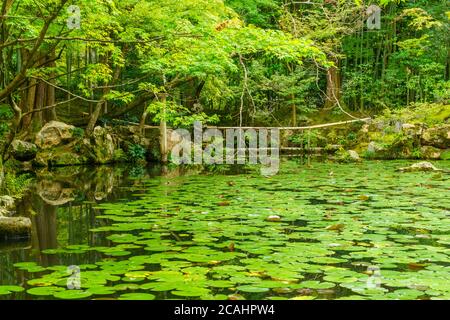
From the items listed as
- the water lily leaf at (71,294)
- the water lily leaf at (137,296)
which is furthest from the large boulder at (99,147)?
the water lily leaf at (137,296)

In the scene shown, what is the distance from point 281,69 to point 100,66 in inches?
587

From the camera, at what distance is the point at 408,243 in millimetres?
4941

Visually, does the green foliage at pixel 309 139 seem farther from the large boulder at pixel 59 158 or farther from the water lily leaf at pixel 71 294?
the water lily leaf at pixel 71 294

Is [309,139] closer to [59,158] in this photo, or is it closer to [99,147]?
[99,147]

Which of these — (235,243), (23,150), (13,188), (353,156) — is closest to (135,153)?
(23,150)

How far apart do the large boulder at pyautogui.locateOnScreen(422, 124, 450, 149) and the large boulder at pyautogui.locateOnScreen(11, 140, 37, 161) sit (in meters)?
11.4

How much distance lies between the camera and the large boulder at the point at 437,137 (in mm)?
16188

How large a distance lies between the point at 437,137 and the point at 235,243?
1310cm

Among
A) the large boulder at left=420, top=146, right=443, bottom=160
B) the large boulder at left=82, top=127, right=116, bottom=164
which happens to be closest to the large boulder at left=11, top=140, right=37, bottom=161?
the large boulder at left=82, top=127, right=116, bottom=164

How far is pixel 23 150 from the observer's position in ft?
46.1

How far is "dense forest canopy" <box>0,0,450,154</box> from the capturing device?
7.30 metres

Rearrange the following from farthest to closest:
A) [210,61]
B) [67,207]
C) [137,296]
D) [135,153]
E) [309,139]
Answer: [309,139] → [135,153] → [210,61] → [67,207] → [137,296]

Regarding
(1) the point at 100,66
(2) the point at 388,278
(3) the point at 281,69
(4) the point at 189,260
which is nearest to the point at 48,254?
(4) the point at 189,260

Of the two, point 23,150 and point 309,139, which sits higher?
point 309,139
